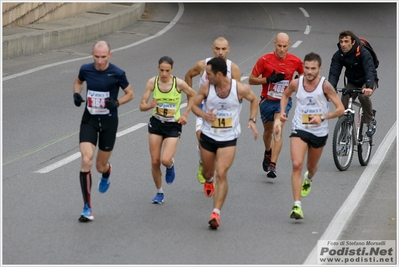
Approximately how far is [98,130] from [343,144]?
4094 millimetres

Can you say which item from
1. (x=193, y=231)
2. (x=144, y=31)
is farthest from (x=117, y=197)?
(x=144, y=31)

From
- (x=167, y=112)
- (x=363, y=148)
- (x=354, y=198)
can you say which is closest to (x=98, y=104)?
(x=167, y=112)

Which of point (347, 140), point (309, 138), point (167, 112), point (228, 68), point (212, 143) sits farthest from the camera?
point (347, 140)

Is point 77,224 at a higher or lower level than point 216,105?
lower

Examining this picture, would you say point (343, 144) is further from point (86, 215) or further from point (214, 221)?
point (86, 215)

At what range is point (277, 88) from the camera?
38.4 feet

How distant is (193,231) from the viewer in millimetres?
9148

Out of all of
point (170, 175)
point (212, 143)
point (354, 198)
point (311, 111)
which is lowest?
point (354, 198)

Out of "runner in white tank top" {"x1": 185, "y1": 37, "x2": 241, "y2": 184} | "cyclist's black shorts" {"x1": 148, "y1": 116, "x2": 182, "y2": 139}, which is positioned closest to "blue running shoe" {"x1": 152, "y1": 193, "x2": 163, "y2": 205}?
"cyclist's black shorts" {"x1": 148, "y1": 116, "x2": 182, "y2": 139}

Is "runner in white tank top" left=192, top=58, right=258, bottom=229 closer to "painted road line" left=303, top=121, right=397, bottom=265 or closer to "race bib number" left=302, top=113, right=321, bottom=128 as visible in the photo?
"race bib number" left=302, top=113, right=321, bottom=128

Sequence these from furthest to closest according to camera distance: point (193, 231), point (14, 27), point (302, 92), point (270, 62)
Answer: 1. point (14, 27)
2. point (270, 62)
3. point (302, 92)
4. point (193, 231)

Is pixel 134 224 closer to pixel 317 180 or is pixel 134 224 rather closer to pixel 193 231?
pixel 193 231

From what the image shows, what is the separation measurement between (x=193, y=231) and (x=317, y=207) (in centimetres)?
185

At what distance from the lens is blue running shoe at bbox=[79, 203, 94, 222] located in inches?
369
